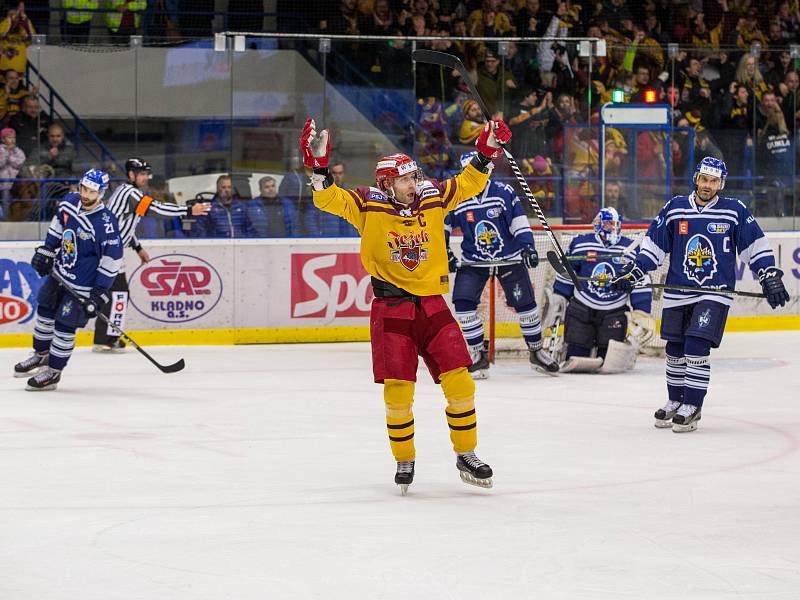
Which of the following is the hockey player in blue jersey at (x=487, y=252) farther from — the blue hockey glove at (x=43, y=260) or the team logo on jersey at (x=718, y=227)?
the blue hockey glove at (x=43, y=260)

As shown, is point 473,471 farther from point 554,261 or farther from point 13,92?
point 13,92

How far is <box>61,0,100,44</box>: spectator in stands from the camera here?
1189 centimetres

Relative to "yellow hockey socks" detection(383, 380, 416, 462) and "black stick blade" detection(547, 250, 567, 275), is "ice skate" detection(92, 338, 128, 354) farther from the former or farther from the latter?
"yellow hockey socks" detection(383, 380, 416, 462)

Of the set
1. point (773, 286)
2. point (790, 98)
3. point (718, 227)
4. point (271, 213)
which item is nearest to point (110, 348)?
point (271, 213)

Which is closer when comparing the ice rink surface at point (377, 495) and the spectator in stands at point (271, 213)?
the ice rink surface at point (377, 495)

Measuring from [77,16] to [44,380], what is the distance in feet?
16.6

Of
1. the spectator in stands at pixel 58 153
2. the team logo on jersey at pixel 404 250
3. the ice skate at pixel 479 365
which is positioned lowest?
the ice skate at pixel 479 365

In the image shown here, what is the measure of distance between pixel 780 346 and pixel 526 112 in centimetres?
247

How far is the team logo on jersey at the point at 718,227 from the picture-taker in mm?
6473

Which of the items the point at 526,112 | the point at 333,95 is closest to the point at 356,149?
the point at 333,95

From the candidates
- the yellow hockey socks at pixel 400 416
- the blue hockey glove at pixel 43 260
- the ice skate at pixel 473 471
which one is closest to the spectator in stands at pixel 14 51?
the blue hockey glove at pixel 43 260

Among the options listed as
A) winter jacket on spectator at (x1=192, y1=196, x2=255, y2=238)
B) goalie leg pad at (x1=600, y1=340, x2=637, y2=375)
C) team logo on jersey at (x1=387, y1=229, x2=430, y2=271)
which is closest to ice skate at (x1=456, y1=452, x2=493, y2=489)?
team logo on jersey at (x1=387, y1=229, x2=430, y2=271)

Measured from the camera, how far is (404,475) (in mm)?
5027

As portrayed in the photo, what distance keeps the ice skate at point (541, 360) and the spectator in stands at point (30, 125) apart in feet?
12.9
